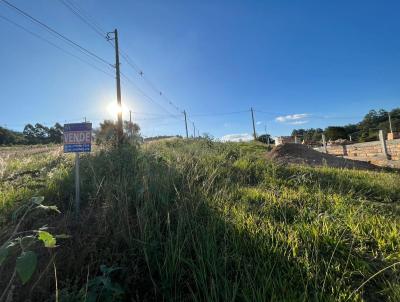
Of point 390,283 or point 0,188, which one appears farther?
point 0,188

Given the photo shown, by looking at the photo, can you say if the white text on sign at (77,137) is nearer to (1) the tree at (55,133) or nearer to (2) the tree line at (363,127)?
(2) the tree line at (363,127)

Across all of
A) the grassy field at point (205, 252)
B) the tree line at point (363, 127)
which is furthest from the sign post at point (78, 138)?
the tree line at point (363, 127)

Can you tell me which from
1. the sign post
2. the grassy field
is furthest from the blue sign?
the grassy field

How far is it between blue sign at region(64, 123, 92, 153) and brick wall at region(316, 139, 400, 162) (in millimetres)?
12641

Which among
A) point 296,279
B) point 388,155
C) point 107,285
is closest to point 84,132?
point 107,285

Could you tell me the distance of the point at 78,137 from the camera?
3.67 meters

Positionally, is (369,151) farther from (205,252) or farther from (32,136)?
(32,136)

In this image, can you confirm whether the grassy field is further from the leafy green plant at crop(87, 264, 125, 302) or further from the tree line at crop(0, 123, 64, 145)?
the tree line at crop(0, 123, 64, 145)

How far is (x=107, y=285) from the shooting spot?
1529 mm

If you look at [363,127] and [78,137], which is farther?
[363,127]

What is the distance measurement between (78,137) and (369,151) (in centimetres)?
1409

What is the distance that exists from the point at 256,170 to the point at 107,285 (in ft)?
16.5

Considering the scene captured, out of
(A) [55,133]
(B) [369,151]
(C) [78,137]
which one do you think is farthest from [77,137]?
(A) [55,133]

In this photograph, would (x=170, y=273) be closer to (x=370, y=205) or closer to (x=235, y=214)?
(x=235, y=214)
